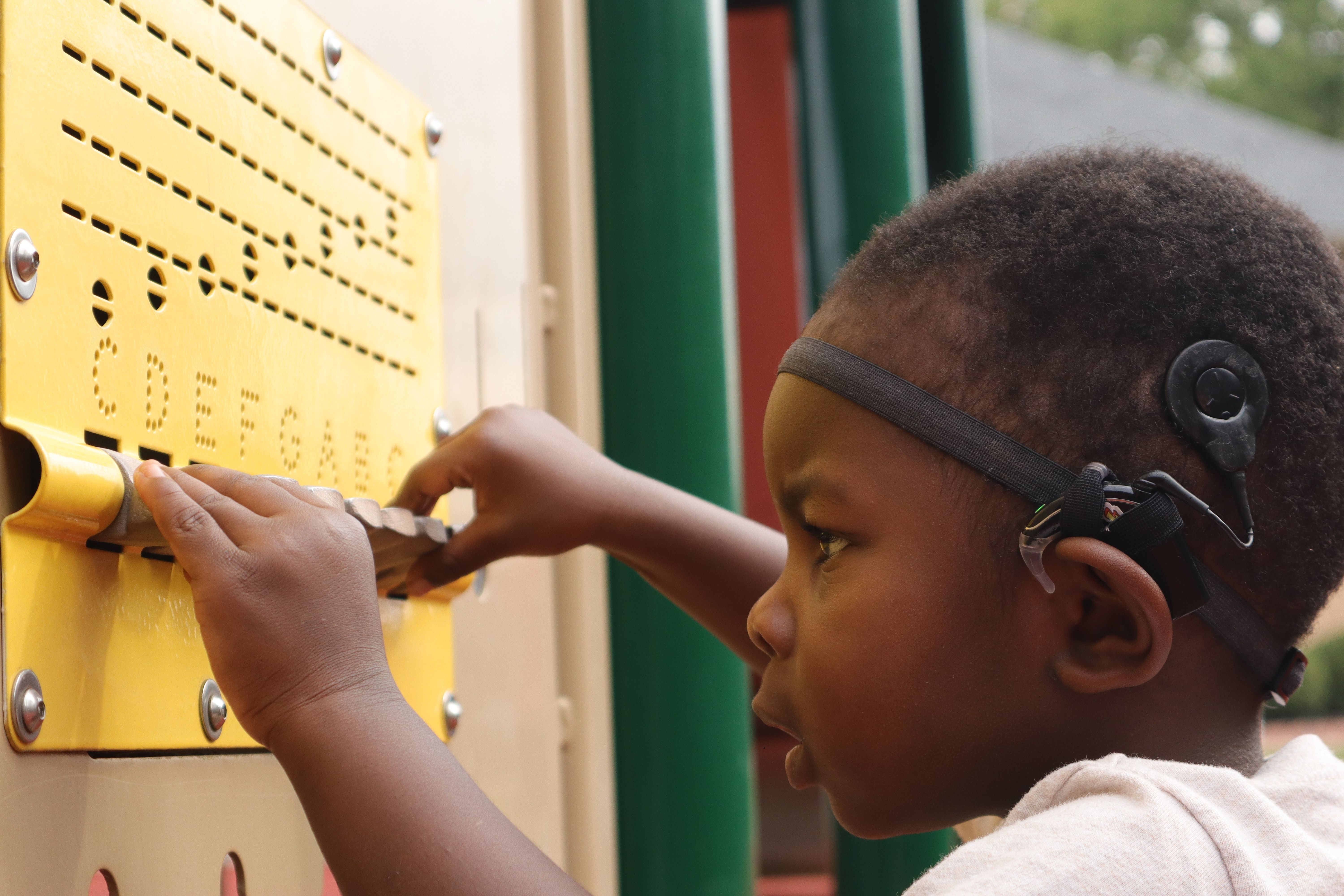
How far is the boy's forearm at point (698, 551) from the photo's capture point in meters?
1.24

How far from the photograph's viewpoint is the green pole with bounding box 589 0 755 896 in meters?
1.67

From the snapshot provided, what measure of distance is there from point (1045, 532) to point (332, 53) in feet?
2.12

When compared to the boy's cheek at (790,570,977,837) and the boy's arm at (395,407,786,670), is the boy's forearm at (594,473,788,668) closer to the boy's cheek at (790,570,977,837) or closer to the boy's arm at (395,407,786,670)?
the boy's arm at (395,407,786,670)

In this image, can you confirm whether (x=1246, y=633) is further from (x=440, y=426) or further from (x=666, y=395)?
(x=666, y=395)

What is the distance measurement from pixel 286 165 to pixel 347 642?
38cm

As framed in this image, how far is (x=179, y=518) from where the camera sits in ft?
2.34

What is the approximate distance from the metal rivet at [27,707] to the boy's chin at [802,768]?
51cm

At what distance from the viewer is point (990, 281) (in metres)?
0.91

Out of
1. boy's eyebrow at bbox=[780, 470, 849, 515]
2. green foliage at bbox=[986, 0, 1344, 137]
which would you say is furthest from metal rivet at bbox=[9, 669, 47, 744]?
green foliage at bbox=[986, 0, 1344, 137]

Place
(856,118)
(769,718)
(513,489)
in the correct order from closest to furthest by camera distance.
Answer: (769,718)
(513,489)
(856,118)

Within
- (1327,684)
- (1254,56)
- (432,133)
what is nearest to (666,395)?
(432,133)

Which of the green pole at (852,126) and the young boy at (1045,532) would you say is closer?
the young boy at (1045,532)

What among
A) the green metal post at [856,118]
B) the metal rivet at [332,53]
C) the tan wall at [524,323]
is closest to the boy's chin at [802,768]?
the tan wall at [524,323]

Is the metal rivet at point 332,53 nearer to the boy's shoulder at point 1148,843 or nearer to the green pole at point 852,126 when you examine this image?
the boy's shoulder at point 1148,843
